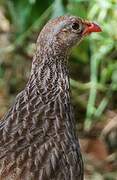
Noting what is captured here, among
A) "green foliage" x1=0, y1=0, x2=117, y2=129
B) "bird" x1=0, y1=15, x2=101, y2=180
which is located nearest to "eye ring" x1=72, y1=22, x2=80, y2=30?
"bird" x1=0, y1=15, x2=101, y2=180

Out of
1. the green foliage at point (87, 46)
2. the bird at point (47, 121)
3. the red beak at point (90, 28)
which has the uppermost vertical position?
the green foliage at point (87, 46)

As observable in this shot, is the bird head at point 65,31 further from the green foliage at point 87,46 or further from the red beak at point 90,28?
the green foliage at point 87,46

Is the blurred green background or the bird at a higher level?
the blurred green background

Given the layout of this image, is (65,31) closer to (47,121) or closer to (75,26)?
(75,26)

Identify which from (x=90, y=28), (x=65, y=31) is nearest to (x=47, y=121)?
(x=65, y=31)

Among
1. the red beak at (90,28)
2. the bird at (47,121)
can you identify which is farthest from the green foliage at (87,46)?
the bird at (47,121)

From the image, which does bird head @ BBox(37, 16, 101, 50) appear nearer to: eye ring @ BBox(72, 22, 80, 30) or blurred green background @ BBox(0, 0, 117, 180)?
eye ring @ BBox(72, 22, 80, 30)

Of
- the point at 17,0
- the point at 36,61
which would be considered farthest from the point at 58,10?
the point at 36,61

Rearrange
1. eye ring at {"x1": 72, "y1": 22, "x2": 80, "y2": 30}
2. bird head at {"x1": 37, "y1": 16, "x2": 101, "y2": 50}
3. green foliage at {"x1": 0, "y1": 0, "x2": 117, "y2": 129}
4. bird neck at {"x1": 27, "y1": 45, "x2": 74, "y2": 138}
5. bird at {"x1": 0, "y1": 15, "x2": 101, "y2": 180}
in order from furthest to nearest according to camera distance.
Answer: green foliage at {"x1": 0, "y1": 0, "x2": 117, "y2": 129}
eye ring at {"x1": 72, "y1": 22, "x2": 80, "y2": 30}
bird head at {"x1": 37, "y1": 16, "x2": 101, "y2": 50}
bird neck at {"x1": 27, "y1": 45, "x2": 74, "y2": 138}
bird at {"x1": 0, "y1": 15, "x2": 101, "y2": 180}
